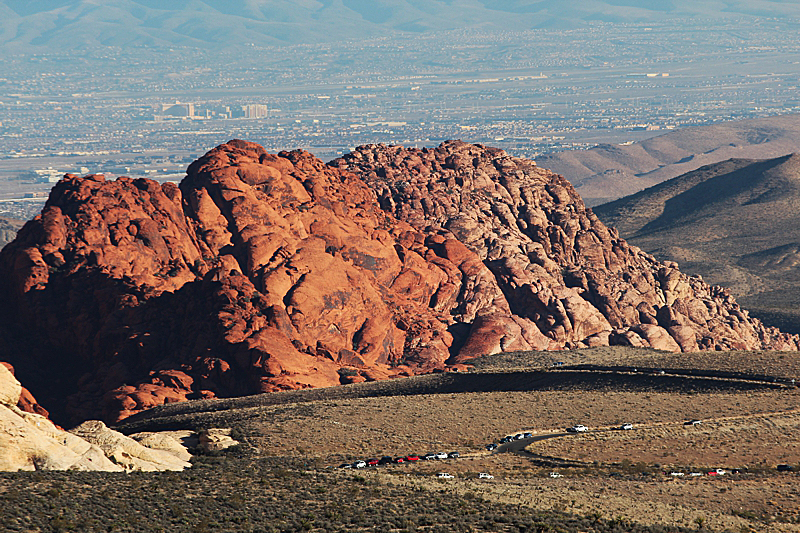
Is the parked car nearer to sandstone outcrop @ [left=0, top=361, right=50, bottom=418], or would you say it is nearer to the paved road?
the paved road

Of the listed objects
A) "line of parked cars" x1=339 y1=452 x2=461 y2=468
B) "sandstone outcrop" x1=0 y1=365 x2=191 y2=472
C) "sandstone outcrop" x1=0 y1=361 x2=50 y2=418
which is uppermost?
"sandstone outcrop" x1=0 y1=365 x2=191 y2=472

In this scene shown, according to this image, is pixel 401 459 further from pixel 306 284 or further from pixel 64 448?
pixel 306 284

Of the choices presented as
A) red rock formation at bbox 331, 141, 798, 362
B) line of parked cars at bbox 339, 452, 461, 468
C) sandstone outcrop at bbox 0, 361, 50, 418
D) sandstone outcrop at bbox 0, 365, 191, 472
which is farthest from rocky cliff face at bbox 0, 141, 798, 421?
line of parked cars at bbox 339, 452, 461, 468

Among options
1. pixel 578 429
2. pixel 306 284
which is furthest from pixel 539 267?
pixel 578 429

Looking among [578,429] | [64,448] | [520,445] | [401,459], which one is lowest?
[520,445]

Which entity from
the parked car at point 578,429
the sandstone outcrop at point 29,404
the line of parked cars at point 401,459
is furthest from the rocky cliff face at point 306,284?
the parked car at point 578,429
